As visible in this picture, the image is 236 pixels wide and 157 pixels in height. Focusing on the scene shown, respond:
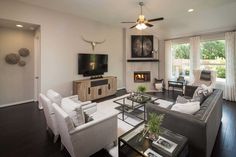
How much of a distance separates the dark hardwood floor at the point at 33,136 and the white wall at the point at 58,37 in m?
1.11

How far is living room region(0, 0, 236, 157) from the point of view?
230cm

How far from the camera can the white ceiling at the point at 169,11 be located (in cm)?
377

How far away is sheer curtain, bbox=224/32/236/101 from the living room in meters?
0.03

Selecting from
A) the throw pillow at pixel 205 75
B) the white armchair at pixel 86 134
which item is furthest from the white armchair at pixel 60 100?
the throw pillow at pixel 205 75

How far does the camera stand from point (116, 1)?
3.69 m

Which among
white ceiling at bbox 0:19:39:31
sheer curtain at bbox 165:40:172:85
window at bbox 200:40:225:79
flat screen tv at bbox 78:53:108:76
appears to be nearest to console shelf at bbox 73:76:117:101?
flat screen tv at bbox 78:53:108:76

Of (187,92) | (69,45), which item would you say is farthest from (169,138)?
(69,45)

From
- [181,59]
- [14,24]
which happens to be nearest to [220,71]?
[181,59]

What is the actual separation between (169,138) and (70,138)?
1.36m

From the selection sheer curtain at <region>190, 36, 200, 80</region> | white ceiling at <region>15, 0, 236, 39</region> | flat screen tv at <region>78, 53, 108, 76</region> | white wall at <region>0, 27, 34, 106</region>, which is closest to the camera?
white ceiling at <region>15, 0, 236, 39</region>

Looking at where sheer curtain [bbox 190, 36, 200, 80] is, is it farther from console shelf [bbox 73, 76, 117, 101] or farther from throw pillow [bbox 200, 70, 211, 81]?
console shelf [bbox 73, 76, 117, 101]

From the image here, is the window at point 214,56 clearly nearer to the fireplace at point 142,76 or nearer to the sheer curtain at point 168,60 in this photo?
the sheer curtain at point 168,60

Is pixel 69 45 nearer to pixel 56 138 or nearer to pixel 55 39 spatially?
pixel 55 39

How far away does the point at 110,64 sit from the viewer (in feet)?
20.8
